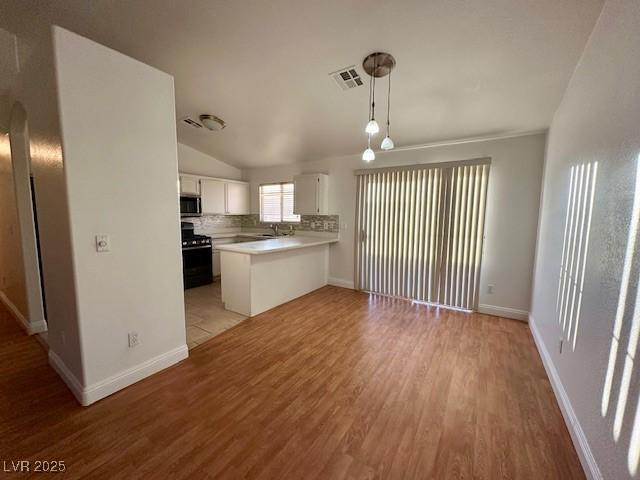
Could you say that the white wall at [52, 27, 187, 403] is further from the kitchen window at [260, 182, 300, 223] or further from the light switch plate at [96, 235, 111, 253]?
the kitchen window at [260, 182, 300, 223]

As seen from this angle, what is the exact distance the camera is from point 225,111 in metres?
3.36

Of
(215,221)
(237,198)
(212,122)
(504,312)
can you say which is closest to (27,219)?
(212,122)

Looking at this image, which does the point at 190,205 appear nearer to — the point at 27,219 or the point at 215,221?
the point at 215,221

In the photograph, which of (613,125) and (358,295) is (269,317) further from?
(613,125)

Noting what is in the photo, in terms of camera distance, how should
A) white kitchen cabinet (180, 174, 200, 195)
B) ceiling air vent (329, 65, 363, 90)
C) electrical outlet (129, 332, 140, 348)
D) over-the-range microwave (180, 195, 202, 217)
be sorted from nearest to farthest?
electrical outlet (129, 332, 140, 348) → ceiling air vent (329, 65, 363, 90) → white kitchen cabinet (180, 174, 200, 195) → over-the-range microwave (180, 195, 202, 217)

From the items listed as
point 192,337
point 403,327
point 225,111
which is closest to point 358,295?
point 403,327

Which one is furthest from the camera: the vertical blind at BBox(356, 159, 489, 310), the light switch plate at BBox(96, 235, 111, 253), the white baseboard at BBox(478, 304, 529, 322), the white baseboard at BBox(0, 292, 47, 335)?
the vertical blind at BBox(356, 159, 489, 310)

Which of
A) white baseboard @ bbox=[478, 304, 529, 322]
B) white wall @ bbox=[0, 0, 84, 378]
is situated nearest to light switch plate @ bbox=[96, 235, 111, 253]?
white wall @ bbox=[0, 0, 84, 378]

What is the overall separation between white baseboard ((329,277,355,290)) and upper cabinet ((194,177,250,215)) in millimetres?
2567

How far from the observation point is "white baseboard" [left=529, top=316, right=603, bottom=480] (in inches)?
51.5

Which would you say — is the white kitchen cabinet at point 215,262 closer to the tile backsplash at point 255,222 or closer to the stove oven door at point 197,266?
the stove oven door at point 197,266

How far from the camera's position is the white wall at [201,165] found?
15.8 feet

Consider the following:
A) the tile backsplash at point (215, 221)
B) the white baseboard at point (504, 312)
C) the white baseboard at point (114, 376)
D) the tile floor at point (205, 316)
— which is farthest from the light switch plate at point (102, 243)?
the white baseboard at point (504, 312)

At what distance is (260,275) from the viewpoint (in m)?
3.41
